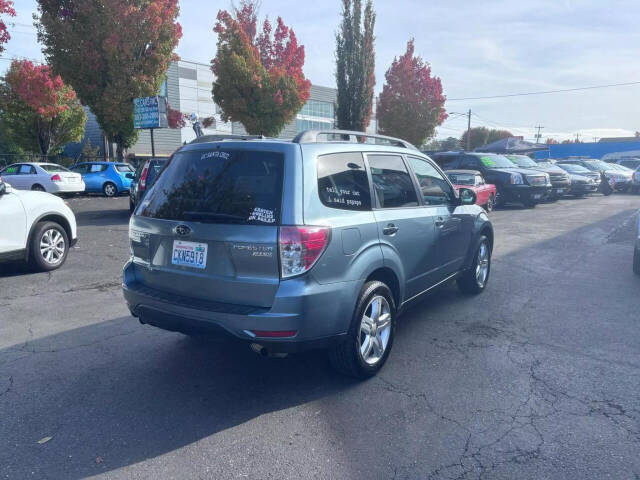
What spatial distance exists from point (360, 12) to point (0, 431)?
30.2 m

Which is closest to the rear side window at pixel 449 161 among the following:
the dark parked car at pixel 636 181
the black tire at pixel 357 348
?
the dark parked car at pixel 636 181

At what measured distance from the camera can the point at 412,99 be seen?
32.2 metres

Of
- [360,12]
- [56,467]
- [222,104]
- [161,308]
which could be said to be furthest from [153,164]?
[360,12]

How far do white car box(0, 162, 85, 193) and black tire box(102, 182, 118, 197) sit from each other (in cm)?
163

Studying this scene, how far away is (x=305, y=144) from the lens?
358cm

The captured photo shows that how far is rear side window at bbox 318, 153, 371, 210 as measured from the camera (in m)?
3.56

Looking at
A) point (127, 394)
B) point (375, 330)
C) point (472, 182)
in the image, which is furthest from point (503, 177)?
point (127, 394)

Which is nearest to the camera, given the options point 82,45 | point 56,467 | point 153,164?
point 56,467

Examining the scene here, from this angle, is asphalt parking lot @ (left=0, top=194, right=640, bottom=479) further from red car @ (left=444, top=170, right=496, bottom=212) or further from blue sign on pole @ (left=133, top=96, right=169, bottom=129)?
blue sign on pole @ (left=133, top=96, right=169, bottom=129)

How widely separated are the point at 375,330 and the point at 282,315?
1048mm

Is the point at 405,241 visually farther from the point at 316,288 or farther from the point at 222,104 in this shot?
the point at 222,104

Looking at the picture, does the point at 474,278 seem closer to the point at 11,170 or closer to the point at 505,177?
the point at 505,177

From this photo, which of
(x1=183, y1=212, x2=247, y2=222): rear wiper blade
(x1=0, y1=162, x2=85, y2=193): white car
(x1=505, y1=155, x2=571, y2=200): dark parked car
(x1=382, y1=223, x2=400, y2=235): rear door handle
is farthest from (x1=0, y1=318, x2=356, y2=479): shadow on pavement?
(x1=505, y1=155, x2=571, y2=200): dark parked car

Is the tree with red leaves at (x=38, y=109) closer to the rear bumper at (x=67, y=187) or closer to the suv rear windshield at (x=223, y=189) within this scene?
the rear bumper at (x=67, y=187)
